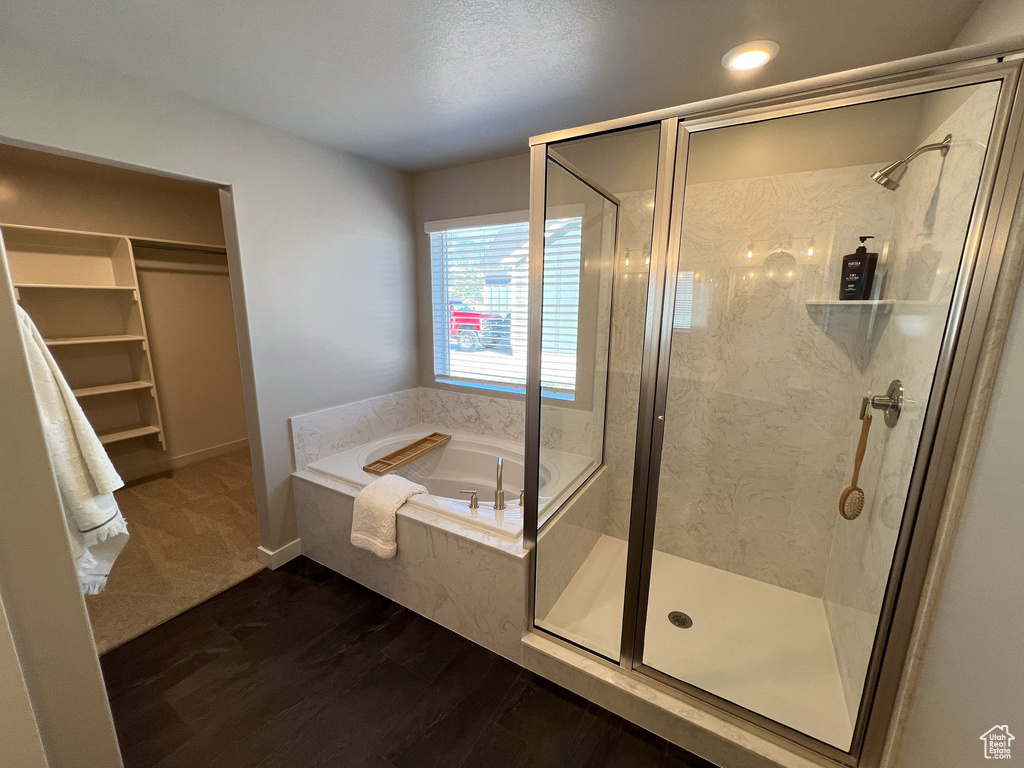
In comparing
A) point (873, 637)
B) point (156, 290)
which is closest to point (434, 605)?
point (873, 637)

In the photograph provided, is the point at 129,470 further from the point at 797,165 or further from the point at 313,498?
the point at 797,165

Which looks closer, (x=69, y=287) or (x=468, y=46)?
(x=468, y=46)

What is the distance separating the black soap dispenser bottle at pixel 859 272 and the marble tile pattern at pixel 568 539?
4.76ft

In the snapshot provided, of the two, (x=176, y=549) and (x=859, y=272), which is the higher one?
(x=859, y=272)

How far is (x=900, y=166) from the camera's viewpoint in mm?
1468

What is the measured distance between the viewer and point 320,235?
2373 mm

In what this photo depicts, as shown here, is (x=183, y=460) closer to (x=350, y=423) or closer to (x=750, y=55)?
(x=350, y=423)

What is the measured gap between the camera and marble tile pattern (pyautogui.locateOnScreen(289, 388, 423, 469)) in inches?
95.0

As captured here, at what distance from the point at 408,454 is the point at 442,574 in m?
0.98

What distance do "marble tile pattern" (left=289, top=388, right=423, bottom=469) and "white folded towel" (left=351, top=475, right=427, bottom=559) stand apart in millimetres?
643

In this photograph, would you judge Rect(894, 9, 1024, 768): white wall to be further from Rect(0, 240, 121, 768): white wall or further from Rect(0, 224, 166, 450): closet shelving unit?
Rect(0, 224, 166, 450): closet shelving unit

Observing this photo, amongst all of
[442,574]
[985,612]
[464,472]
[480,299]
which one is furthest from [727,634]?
[480,299]

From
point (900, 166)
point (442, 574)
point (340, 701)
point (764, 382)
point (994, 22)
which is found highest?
point (994, 22)

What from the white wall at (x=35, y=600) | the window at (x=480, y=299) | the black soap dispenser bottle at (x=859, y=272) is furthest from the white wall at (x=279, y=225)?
the black soap dispenser bottle at (x=859, y=272)
